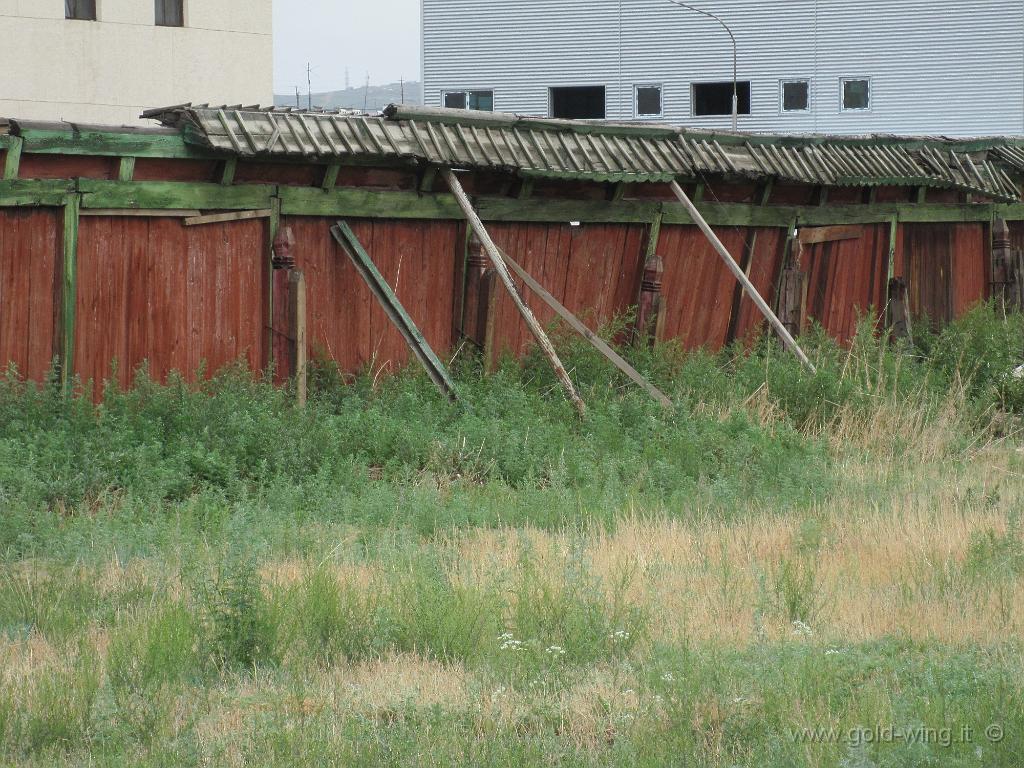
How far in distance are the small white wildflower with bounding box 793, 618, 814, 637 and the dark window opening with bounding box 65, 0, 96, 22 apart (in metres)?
20.6

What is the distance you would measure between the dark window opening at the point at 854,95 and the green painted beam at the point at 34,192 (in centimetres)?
2762

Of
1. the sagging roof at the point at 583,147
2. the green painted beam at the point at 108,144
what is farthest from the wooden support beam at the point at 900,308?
the green painted beam at the point at 108,144

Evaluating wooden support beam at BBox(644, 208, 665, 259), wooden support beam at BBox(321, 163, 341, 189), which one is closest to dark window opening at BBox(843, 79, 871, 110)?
wooden support beam at BBox(644, 208, 665, 259)

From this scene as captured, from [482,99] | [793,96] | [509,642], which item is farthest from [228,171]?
[482,99]

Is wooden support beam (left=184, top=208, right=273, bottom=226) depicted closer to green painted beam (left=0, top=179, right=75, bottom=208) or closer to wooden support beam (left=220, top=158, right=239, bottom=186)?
wooden support beam (left=220, top=158, right=239, bottom=186)

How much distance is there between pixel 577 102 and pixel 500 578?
3134 centimetres

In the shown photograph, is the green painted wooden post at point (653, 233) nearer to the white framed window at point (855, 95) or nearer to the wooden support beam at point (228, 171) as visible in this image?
the wooden support beam at point (228, 171)

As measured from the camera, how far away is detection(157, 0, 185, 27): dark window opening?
78.6 ft

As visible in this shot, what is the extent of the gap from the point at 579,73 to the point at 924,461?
26.9 m

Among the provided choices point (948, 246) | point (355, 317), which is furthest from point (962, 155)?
point (355, 317)

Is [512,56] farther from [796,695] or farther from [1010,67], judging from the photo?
[796,695]

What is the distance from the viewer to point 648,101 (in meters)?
34.9

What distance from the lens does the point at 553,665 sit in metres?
5.15

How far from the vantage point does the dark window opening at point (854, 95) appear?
3334 cm
